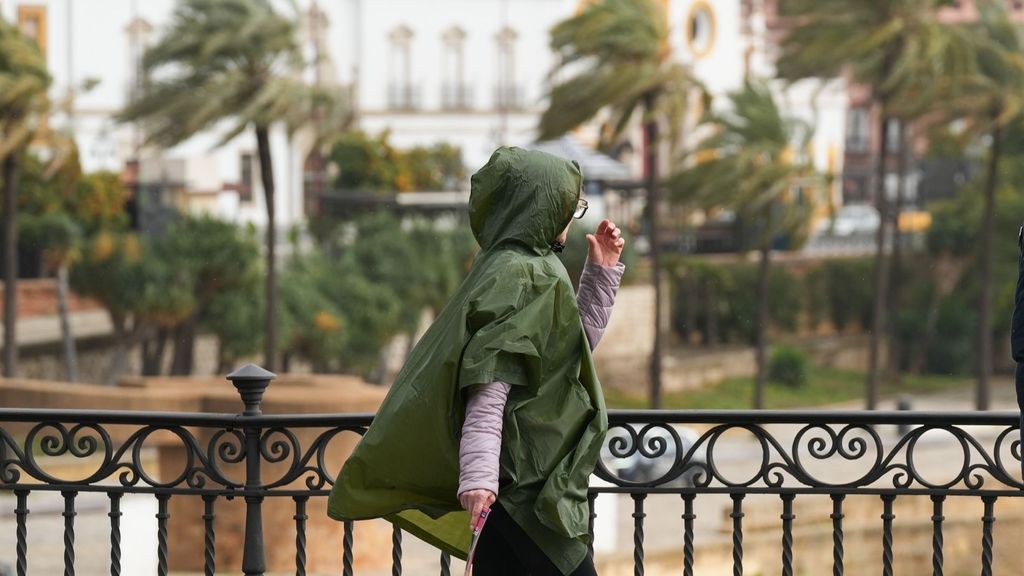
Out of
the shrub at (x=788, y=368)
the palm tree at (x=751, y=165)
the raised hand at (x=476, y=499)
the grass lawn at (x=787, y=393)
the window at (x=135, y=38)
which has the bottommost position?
the grass lawn at (x=787, y=393)

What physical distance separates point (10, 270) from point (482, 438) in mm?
25544

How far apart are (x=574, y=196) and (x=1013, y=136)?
137 feet

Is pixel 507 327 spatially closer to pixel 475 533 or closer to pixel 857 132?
pixel 475 533

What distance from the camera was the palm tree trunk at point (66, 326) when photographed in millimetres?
29531

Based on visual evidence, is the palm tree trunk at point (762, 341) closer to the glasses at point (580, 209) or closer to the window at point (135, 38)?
the window at point (135, 38)

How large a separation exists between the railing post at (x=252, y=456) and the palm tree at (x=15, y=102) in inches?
961

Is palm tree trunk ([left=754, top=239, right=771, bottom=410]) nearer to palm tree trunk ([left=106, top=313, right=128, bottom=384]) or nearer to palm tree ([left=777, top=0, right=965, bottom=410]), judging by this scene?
palm tree ([left=777, top=0, right=965, bottom=410])

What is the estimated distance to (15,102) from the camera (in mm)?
28609

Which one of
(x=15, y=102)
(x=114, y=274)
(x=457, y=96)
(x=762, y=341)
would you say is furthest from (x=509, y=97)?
(x=15, y=102)

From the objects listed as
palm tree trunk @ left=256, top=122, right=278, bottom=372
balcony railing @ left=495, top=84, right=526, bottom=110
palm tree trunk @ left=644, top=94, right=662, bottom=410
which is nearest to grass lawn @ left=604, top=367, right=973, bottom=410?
palm tree trunk @ left=644, top=94, right=662, bottom=410

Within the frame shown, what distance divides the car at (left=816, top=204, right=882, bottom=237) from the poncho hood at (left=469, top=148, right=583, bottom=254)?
48.1m

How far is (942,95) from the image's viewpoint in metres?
34.8

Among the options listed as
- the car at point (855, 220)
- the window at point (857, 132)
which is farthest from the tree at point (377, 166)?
the window at point (857, 132)

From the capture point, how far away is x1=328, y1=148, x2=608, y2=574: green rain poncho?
3178 mm
